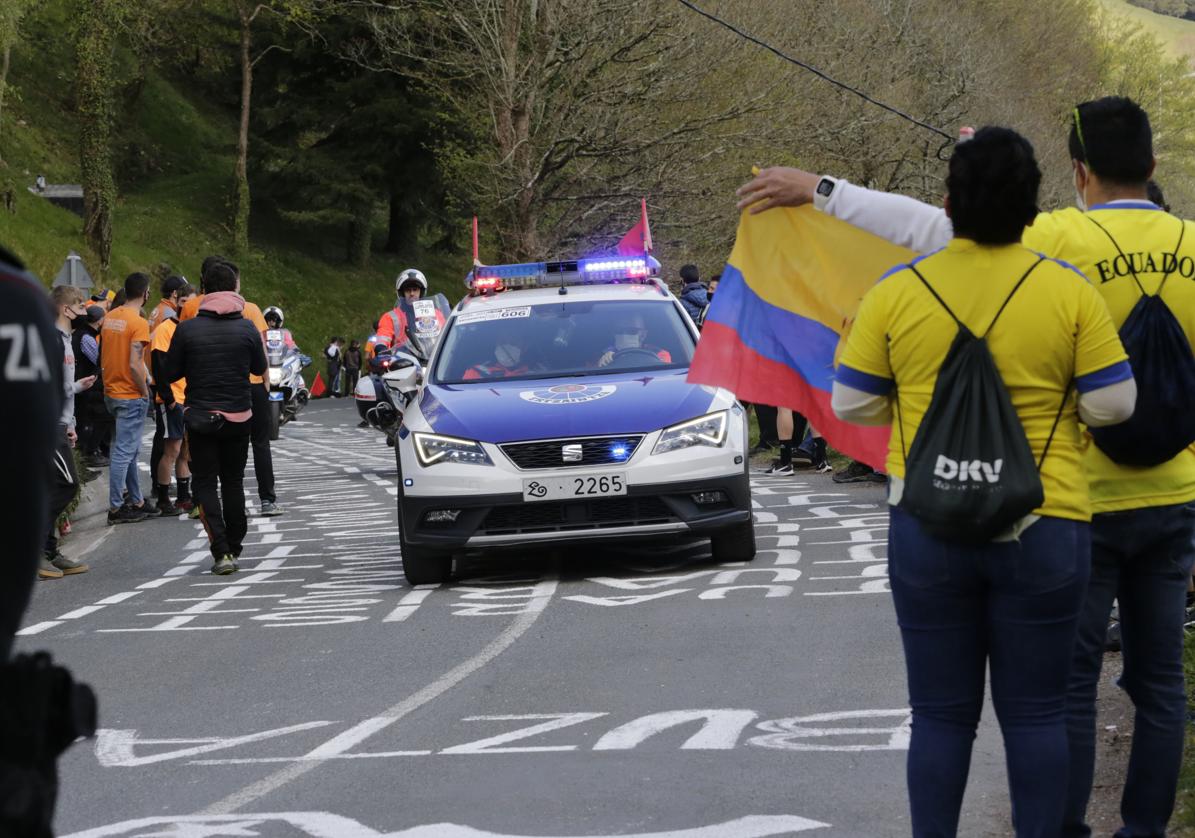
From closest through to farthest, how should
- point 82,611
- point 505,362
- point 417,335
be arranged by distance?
point 82,611
point 505,362
point 417,335

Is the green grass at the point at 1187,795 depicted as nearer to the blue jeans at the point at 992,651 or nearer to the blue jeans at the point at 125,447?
the blue jeans at the point at 992,651

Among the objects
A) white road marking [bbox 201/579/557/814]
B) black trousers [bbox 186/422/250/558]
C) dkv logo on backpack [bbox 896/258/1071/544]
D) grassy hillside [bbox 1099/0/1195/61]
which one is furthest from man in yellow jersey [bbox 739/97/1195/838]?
grassy hillside [bbox 1099/0/1195/61]

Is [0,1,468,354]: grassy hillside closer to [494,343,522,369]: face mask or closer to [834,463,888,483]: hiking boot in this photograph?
[834,463,888,483]: hiking boot

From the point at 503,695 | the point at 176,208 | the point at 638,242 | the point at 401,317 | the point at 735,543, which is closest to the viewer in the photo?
the point at 503,695

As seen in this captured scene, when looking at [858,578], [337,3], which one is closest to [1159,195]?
[858,578]

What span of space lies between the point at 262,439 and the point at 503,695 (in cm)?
840

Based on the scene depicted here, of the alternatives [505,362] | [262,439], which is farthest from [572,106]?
[505,362]

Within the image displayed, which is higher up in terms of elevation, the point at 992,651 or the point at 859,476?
the point at 992,651

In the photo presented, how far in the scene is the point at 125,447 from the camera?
57.2 ft

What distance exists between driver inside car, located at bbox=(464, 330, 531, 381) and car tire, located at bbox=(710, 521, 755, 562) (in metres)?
1.78

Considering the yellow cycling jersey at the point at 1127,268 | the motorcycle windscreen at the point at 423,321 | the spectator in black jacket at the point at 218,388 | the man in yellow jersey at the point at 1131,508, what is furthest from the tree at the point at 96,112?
the yellow cycling jersey at the point at 1127,268

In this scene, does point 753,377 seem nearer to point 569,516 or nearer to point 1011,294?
point 1011,294

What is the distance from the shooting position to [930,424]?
4418mm

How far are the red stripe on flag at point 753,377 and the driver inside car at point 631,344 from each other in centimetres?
624
